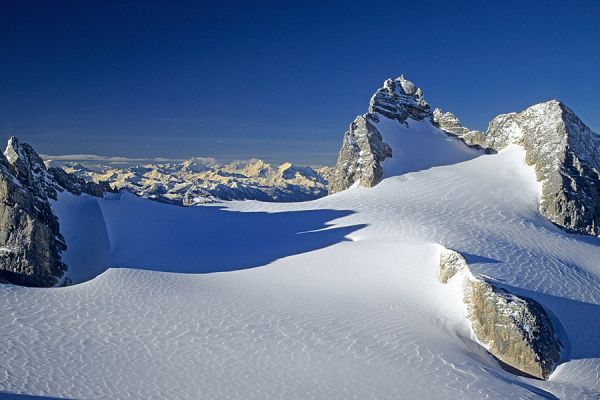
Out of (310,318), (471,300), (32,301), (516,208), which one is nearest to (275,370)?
(310,318)

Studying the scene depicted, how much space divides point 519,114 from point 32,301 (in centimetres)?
6442

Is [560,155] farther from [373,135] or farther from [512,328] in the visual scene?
[512,328]

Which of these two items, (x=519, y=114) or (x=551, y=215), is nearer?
(x=551, y=215)

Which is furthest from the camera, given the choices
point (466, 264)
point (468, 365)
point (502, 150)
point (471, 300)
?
point (502, 150)

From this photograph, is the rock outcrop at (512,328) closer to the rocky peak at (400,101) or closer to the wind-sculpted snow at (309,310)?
the wind-sculpted snow at (309,310)

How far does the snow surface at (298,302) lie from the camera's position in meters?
17.9

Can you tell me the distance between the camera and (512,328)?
76.8 feet

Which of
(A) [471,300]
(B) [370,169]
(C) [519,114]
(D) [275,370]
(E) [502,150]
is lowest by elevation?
(D) [275,370]

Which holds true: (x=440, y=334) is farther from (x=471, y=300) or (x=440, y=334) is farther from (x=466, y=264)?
(x=466, y=264)

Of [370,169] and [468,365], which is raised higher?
[370,169]

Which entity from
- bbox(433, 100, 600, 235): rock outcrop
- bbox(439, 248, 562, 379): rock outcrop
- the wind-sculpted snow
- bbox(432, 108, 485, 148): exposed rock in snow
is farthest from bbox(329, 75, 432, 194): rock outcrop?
bbox(439, 248, 562, 379): rock outcrop

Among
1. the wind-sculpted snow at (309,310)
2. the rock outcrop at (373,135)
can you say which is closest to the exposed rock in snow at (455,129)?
the rock outcrop at (373,135)

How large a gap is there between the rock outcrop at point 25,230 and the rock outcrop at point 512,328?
3112 cm

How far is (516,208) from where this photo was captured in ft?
149
